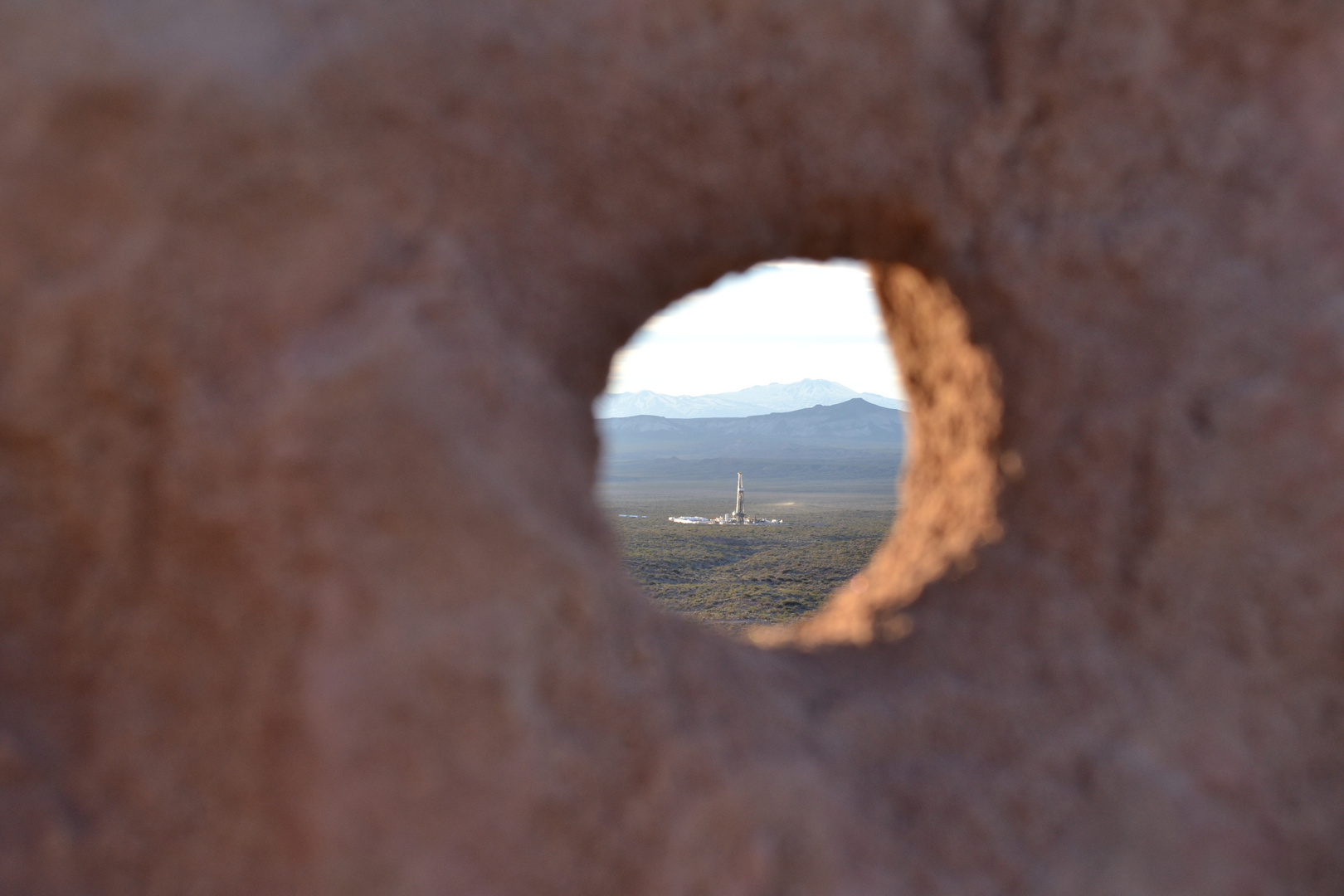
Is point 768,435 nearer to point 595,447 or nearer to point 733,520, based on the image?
point 733,520

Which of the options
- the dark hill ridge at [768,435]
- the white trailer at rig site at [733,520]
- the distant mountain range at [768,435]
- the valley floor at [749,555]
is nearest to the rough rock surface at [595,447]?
the valley floor at [749,555]

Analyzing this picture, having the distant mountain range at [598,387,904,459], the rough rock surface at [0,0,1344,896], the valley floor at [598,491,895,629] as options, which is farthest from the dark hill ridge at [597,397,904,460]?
the rough rock surface at [0,0,1344,896]

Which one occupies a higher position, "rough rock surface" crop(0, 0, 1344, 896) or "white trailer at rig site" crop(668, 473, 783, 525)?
"rough rock surface" crop(0, 0, 1344, 896)

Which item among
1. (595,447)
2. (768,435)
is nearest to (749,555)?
(595,447)

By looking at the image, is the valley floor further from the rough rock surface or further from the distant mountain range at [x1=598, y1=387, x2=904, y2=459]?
the distant mountain range at [x1=598, y1=387, x2=904, y2=459]

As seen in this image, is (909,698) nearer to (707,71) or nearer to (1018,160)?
(1018,160)

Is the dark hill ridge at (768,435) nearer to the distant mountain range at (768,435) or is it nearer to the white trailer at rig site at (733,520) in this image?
the distant mountain range at (768,435)

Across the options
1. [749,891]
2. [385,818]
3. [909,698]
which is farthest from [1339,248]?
[385,818]
